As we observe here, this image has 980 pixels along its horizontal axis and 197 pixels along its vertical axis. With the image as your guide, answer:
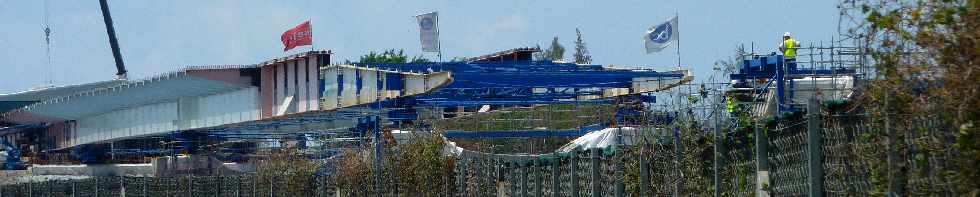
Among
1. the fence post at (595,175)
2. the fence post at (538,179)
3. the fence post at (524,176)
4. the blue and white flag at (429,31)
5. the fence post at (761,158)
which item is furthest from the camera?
the blue and white flag at (429,31)

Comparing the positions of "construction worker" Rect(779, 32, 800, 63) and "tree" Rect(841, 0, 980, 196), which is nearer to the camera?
"tree" Rect(841, 0, 980, 196)

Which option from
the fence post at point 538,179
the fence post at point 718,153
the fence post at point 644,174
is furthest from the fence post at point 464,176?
the fence post at point 718,153

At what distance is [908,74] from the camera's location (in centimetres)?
662

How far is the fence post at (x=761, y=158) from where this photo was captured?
417 inches

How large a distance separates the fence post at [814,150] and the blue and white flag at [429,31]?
28599 mm

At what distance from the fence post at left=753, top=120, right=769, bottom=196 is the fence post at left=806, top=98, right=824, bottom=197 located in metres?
1.58

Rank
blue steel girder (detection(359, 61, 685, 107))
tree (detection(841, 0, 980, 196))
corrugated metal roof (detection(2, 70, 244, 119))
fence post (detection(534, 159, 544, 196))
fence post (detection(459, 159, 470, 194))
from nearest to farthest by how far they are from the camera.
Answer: tree (detection(841, 0, 980, 196))
fence post (detection(534, 159, 544, 196))
fence post (detection(459, 159, 470, 194))
blue steel girder (detection(359, 61, 685, 107))
corrugated metal roof (detection(2, 70, 244, 119))

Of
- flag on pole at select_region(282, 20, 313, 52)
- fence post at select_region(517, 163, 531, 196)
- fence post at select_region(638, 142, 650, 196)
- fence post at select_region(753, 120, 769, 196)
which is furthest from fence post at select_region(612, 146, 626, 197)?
flag on pole at select_region(282, 20, 313, 52)

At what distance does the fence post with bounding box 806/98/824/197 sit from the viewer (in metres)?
8.63

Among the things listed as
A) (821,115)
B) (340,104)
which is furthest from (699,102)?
(340,104)

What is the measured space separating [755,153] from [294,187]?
21.8m

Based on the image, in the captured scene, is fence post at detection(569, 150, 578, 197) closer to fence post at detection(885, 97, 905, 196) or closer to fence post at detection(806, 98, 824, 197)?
fence post at detection(806, 98, 824, 197)

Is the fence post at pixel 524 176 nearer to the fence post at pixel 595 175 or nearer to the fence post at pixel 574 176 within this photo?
the fence post at pixel 574 176

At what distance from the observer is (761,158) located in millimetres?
10680
